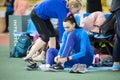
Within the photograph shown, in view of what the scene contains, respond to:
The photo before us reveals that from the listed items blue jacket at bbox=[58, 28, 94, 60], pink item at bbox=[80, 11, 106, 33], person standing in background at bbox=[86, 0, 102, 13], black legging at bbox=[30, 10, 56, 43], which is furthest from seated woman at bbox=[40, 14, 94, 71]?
person standing in background at bbox=[86, 0, 102, 13]

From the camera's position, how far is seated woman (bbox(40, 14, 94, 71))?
553cm

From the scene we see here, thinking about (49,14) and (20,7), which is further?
(20,7)

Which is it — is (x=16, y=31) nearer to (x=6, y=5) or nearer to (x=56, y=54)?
(x=56, y=54)

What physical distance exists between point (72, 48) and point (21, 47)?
2073 mm

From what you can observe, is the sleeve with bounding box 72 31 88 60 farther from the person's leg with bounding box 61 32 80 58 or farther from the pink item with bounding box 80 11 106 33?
the pink item with bounding box 80 11 106 33

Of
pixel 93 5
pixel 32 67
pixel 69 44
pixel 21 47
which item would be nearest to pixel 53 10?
pixel 69 44

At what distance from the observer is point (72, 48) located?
5.64 metres

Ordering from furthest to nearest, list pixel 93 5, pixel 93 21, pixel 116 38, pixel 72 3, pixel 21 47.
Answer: pixel 21 47 < pixel 93 5 < pixel 93 21 < pixel 116 38 < pixel 72 3

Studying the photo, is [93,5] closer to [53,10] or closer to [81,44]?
[53,10]

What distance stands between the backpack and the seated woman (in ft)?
6.05

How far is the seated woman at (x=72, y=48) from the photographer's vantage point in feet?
18.1

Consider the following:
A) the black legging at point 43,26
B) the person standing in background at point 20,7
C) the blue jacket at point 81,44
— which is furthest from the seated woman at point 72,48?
the person standing in background at point 20,7

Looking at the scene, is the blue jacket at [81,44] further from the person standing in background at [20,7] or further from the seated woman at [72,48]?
the person standing in background at [20,7]

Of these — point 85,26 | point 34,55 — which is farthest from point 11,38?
point 85,26
